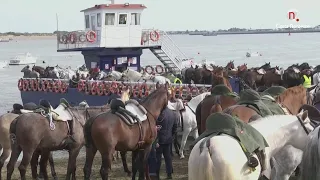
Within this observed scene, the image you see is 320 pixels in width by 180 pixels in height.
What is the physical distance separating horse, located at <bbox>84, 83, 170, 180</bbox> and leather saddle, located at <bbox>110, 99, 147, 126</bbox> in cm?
3

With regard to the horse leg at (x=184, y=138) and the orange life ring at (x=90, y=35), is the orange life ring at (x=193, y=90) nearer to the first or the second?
the horse leg at (x=184, y=138)

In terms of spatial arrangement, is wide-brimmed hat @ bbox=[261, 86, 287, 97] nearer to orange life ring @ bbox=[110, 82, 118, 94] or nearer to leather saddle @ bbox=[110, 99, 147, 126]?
leather saddle @ bbox=[110, 99, 147, 126]

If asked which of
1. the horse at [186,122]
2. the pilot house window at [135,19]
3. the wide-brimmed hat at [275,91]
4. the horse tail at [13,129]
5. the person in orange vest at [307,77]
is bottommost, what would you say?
the horse at [186,122]

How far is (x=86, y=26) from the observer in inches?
1101

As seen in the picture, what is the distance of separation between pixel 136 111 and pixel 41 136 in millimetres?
1830

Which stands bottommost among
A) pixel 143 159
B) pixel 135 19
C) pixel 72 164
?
pixel 72 164

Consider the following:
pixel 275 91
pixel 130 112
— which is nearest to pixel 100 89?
pixel 130 112

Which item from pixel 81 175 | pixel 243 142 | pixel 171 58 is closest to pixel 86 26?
pixel 171 58

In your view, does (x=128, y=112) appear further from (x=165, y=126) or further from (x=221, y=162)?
(x=221, y=162)

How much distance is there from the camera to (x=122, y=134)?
367 inches

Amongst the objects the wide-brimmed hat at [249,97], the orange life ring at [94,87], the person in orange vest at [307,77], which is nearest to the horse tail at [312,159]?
the wide-brimmed hat at [249,97]

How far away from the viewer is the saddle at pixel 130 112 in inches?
372

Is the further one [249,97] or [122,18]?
[122,18]

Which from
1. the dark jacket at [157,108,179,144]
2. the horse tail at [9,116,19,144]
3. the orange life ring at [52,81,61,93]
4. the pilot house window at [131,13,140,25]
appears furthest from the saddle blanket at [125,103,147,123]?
the pilot house window at [131,13,140,25]
